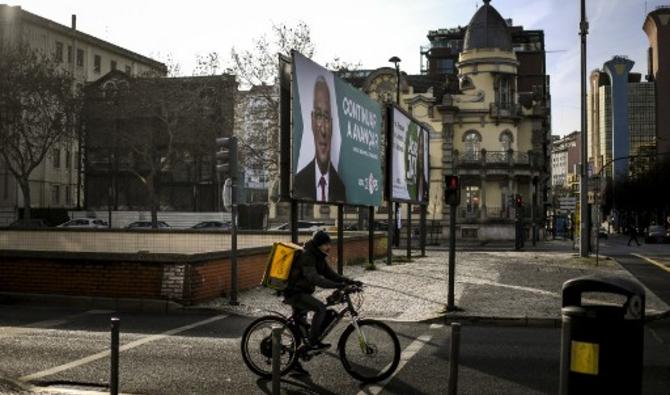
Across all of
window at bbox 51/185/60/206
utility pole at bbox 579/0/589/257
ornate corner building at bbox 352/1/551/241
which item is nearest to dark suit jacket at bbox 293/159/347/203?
utility pole at bbox 579/0/589/257

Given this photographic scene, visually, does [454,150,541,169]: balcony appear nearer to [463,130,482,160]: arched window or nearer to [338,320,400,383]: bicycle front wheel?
[463,130,482,160]: arched window

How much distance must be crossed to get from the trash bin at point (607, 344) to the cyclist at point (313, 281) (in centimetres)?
345

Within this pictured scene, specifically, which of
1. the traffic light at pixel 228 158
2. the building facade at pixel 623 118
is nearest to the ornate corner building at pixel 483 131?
the traffic light at pixel 228 158

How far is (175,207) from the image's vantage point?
62812 mm

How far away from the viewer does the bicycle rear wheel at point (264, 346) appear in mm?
7949

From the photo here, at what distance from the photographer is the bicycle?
768cm

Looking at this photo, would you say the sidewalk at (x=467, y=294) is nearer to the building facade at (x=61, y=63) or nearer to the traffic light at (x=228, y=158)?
the traffic light at (x=228, y=158)

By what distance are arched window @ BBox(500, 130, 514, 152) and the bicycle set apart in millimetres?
55566

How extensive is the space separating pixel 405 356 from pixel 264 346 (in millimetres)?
2035

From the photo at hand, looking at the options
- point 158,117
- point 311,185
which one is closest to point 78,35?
point 158,117

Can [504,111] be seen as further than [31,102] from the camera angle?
Yes

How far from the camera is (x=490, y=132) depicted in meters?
61.9

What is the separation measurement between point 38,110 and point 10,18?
23.2 meters

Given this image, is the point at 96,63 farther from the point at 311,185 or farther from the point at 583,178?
the point at 311,185
